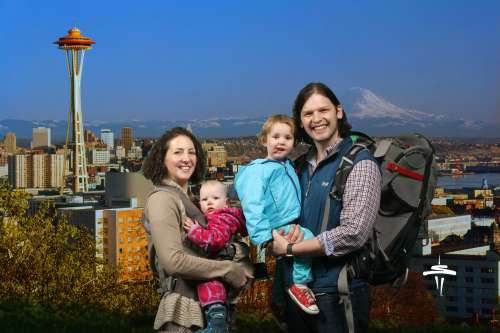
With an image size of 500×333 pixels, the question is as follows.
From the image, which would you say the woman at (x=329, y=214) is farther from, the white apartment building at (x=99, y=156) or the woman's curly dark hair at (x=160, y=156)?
the white apartment building at (x=99, y=156)

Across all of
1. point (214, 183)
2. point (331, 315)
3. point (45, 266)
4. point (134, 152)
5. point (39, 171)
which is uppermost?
point (134, 152)

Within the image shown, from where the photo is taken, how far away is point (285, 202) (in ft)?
6.64

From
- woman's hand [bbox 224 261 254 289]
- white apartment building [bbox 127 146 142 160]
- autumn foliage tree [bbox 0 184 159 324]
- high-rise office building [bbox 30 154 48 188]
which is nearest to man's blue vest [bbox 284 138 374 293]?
woman's hand [bbox 224 261 254 289]

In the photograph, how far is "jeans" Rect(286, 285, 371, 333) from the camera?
6.53 ft

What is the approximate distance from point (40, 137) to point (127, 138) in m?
12.1

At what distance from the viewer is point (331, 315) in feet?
6.52

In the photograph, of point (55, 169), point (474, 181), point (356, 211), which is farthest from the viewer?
point (55, 169)

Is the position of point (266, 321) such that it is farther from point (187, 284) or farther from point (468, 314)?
point (468, 314)

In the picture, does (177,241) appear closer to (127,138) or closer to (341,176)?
(341,176)

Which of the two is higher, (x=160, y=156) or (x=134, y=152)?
(x=134, y=152)

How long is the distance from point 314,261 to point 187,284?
0.31 m

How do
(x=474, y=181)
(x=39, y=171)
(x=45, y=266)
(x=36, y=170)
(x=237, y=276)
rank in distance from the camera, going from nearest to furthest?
(x=237, y=276) < (x=45, y=266) < (x=474, y=181) < (x=39, y=171) < (x=36, y=170)

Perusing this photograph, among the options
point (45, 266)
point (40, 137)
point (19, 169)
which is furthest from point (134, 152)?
point (45, 266)

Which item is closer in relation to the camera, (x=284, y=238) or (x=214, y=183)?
(x=284, y=238)
